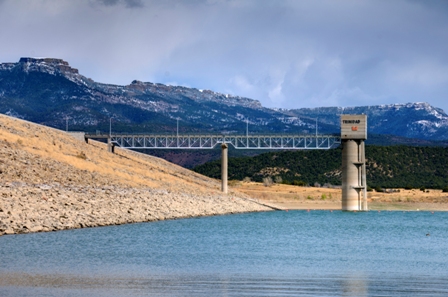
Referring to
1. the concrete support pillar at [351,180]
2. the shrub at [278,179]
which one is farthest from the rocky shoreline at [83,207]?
the shrub at [278,179]

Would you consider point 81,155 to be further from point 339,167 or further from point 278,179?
point 339,167

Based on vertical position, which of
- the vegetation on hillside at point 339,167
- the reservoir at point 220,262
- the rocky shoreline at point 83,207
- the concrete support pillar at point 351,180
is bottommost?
the reservoir at point 220,262

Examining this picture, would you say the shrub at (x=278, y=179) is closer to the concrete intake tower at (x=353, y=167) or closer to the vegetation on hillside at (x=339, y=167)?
the vegetation on hillside at (x=339, y=167)

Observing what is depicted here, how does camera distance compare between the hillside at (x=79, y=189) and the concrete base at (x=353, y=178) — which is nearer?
the hillside at (x=79, y=189)

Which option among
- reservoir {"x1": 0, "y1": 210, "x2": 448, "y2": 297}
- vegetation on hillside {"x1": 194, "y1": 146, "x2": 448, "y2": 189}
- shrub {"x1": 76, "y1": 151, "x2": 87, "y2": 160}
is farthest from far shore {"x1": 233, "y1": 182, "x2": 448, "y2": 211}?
reservoir {"x1": 0, "y1": 210, "x2": 448, "y2": 297}

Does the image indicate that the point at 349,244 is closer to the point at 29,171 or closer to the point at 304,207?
the point at 29,171

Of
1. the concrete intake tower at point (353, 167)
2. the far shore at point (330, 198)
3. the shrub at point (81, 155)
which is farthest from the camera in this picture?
the far shore at point (330, 198)

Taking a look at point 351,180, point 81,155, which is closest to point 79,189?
point 81,155

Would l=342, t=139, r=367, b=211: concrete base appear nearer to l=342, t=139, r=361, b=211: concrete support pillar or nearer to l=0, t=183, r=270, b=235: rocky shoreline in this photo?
l=342, t=139, r=361, b=211: concrete support pillar

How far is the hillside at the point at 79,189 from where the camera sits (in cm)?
5794

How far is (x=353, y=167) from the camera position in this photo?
10700 centimetres

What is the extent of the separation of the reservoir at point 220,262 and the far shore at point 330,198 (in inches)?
2080

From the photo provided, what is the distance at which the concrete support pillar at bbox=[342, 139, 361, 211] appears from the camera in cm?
10631

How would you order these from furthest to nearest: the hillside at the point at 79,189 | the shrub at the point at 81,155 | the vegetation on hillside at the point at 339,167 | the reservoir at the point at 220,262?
the vegetation on hillside at the point at 339,167
the shrub at the point at 81,155
the hillside at the point at 79,189
the reservoir at the point at 220,262
